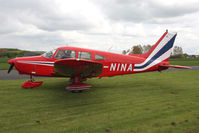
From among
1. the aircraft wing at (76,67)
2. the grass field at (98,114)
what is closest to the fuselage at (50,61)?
Result: the aircraft wing at (76,67)

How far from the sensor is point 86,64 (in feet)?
15.8

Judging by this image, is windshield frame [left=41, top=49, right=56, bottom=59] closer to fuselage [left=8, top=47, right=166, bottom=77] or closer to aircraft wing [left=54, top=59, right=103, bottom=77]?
fuselage [left=8, top=47, right=166, bottom=77]

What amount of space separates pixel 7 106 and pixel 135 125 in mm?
3750

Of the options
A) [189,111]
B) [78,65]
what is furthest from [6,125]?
[189,111]

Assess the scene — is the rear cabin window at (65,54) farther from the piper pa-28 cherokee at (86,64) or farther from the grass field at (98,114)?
the grass field at (98,114)

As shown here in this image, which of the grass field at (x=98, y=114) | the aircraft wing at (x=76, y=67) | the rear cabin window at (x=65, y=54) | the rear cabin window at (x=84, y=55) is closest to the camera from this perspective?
the grass field at (x=98, y=114)

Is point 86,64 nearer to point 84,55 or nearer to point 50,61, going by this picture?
point 84,55

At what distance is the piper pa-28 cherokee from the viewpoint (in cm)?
523

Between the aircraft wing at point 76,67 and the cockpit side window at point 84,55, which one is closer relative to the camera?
the aircraft wing at point 76,67

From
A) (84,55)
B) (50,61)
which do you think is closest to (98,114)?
(84,55)

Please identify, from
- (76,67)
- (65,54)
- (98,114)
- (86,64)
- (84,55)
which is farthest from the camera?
(84,55)

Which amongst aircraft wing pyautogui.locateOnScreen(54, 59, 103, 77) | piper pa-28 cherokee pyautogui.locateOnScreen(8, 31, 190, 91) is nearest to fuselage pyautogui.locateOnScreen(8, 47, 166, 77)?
piper pa-28 cherokee pyautogui.locateOnScreen(8, 31, 190, 91)

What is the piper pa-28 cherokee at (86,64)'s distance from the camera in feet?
17.2

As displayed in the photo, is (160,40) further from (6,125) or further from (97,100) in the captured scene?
(6,125)
